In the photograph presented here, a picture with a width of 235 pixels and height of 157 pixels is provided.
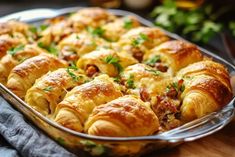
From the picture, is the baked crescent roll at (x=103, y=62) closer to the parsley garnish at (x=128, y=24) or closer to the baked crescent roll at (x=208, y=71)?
the baked crescent roll at (x=208, y=71)

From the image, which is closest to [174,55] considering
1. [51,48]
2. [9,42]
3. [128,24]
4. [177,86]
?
[177,86]

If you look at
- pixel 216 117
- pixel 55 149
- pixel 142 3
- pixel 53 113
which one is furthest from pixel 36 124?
pixel 142 3

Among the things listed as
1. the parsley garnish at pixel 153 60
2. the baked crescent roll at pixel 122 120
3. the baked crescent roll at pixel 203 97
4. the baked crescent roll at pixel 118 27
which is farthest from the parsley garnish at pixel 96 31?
the baked crescent roll at pixel 122 120

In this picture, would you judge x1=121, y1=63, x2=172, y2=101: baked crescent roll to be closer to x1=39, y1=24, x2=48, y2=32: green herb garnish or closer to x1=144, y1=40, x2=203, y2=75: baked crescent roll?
x1=144, y1=40, x2=203, y2=75: baked crescent roll

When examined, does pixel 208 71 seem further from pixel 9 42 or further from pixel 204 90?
pixel 9 42

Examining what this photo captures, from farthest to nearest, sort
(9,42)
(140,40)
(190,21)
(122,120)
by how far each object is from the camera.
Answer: (190,21), (140,40), (9,42), (122,120)

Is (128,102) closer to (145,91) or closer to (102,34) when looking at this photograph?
(145,91)
